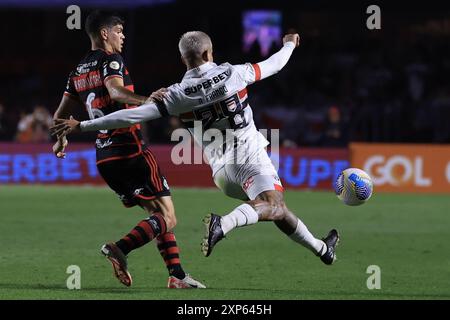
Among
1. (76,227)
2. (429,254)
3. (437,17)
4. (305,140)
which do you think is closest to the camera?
(429,254)

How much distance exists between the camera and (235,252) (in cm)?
1198

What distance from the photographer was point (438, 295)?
27.8 feet

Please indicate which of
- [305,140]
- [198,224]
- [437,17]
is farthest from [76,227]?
[437,17]

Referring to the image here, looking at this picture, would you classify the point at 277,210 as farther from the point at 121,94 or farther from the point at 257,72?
the point at 121,94

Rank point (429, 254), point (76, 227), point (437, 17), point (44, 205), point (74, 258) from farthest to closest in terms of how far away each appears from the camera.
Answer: point (437, 17), point (44, 205), point (76, 227), point (429, 254), point (74, 258)

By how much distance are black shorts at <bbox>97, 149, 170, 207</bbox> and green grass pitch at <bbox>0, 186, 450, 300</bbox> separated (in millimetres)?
801

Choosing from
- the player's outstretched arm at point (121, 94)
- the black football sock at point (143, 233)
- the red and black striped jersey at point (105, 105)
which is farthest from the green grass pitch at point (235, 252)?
the player's outstretched arm at point (121, 94)

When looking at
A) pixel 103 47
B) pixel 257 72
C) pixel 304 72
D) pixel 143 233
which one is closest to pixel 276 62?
pixel 257 72

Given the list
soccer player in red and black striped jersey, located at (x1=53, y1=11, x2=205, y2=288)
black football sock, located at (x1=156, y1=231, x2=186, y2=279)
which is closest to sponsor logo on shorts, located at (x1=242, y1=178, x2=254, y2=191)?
soccer player in red and black striped jersey, located at (x1=53, y1=11, x2=205, y2=288)

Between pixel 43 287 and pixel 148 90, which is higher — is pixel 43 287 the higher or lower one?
the lower one

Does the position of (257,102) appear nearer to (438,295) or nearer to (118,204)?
(118,204)

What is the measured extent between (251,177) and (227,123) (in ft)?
1.62

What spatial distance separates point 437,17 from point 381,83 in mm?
4038

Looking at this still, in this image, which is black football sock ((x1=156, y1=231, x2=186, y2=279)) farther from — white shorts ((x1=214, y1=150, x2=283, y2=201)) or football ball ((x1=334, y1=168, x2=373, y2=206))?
football ball ((x1=334, y1=168, x2=373, y2=206))
